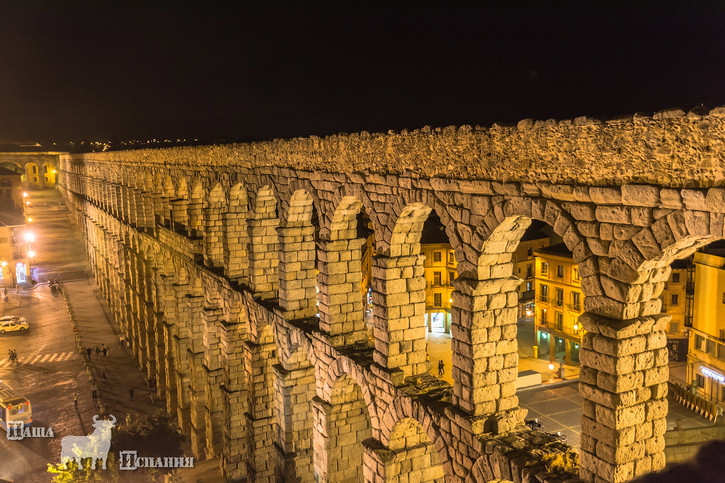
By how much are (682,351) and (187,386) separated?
27494 mm

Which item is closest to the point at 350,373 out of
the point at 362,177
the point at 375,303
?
the point at 375,303

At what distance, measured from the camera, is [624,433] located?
746 cm

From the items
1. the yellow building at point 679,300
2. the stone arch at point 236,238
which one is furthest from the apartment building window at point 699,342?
the stone arch at point 236,238

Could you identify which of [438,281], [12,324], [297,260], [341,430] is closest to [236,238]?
[297,260]

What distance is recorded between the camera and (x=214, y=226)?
23.1m

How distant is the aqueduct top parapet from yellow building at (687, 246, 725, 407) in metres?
23.2

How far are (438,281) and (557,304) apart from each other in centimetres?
853

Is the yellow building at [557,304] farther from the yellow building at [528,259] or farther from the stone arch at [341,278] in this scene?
the stone arch at [341,278]

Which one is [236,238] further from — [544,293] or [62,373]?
[544,293]

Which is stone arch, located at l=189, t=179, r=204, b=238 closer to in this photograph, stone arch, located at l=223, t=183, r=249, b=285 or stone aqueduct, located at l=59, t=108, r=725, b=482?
stone aqueduct, located at l=59, t=108, r=725, b=482

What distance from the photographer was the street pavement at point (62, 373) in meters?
27.3

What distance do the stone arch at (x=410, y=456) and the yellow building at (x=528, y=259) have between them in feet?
93.0

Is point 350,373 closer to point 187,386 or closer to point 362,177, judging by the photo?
point 362,177

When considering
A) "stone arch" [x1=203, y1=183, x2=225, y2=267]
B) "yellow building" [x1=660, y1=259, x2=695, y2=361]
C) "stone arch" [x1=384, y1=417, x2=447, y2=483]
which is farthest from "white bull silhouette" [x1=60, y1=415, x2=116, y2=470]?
"yellow building" [x1=660, y1=259, x2=695, y2=361]
